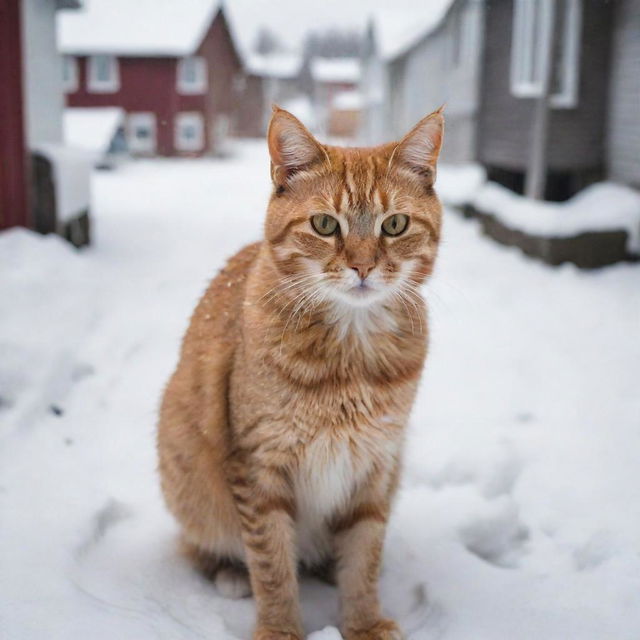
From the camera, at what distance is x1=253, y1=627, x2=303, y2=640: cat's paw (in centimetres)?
217

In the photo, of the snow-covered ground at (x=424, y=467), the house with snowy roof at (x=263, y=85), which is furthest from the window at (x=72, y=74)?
the snow-covered ground at (x=424, y=467)

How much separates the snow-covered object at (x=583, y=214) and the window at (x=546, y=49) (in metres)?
1.34

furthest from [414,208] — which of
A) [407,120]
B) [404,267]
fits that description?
[407,120]

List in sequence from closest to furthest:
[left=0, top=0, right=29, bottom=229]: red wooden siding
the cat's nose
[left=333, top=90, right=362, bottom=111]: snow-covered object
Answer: the cat's nose, [left=0, top=0, right=29, bottom=229]: red wooden siding, [left=333, top=90, right=362, bottom=111]: snow-covered object

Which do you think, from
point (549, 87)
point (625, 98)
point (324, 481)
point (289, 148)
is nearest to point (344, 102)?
point (549, 87)

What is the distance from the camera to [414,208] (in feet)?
6.90

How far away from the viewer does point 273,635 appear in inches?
85.5

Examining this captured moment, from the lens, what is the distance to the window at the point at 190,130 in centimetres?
2111

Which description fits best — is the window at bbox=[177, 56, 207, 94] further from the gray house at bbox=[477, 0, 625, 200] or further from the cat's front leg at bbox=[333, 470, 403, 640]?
the cat's front leg at bbox=[333, 470, 403, 640]

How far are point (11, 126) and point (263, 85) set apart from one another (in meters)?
16.1

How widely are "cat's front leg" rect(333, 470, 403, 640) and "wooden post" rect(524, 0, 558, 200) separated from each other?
6.96 meters

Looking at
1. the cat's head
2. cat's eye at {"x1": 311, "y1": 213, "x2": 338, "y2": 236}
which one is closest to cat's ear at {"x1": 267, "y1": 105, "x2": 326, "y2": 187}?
the cat's head

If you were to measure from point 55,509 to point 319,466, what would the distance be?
1.15m

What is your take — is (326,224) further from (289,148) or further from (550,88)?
(550,88)
